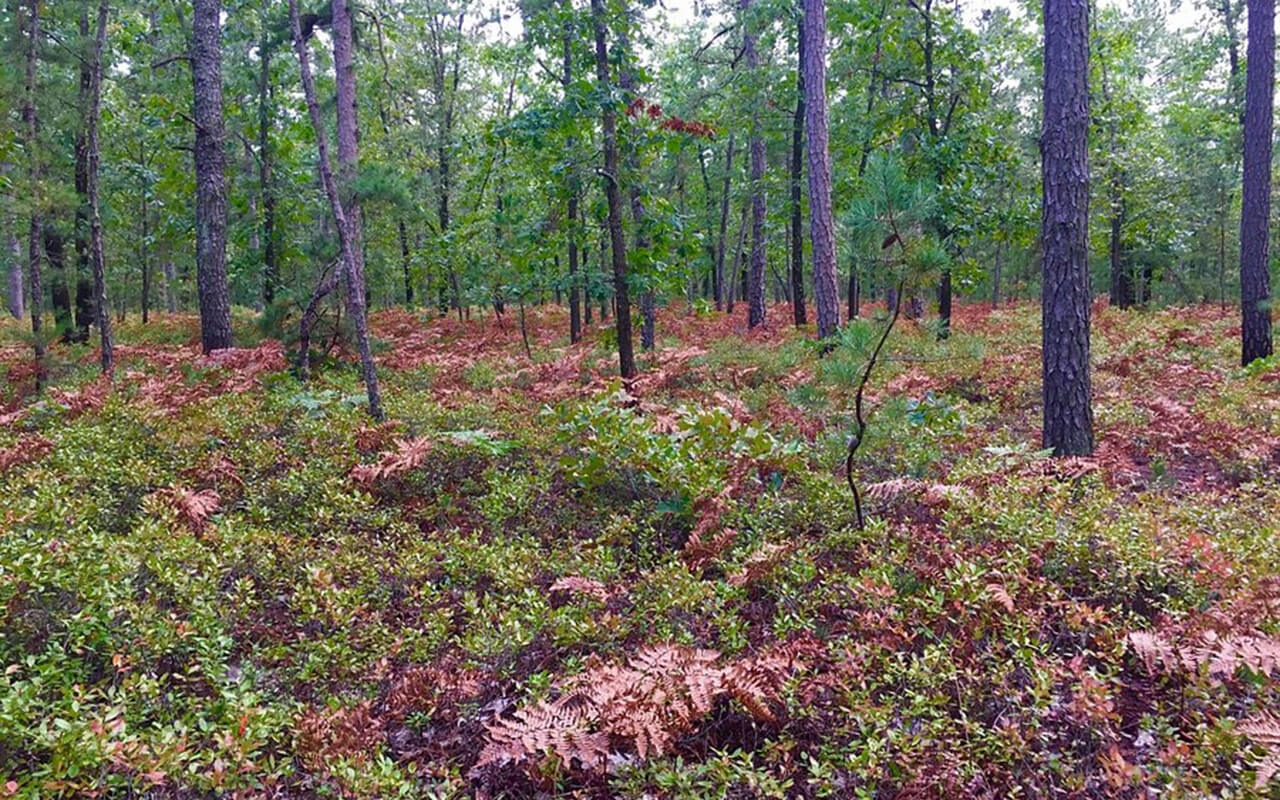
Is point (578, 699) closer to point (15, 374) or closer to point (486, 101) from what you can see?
point (15, 374)

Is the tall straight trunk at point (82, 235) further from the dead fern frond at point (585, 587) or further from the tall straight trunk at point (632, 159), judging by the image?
the dead fern frond at point (585, 587)

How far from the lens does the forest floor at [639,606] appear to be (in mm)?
2623

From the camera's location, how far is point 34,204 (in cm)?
909

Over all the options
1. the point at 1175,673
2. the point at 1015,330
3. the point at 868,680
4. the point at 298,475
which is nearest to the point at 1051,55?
the point at 1175,673

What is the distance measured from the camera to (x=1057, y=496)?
438cm

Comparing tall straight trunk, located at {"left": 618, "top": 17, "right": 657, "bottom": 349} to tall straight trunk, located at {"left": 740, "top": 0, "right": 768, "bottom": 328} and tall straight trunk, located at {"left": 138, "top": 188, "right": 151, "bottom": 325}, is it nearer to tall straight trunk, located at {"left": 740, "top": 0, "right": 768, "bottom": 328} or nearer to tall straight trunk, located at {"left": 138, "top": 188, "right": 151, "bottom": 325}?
tall straight trunk, located at {"left": 740, "top": 0, "right": 768, "bottom": 328}

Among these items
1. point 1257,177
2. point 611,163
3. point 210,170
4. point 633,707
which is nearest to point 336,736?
point 633,707

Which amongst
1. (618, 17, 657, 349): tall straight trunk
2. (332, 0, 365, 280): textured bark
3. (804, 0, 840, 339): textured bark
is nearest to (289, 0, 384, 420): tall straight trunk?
(332, 0, 365, 280): textured bark

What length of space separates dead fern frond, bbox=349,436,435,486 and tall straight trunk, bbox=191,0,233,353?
23.8 ft

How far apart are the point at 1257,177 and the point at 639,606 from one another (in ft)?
38.1

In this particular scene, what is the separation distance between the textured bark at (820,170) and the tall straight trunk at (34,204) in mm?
11049

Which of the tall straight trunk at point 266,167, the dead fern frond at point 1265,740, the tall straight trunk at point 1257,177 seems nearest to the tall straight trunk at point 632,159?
the dead fern frond at point 1265,740

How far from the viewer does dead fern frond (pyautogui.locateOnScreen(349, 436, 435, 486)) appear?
5508 mm

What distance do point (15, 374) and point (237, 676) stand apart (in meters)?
10.3
